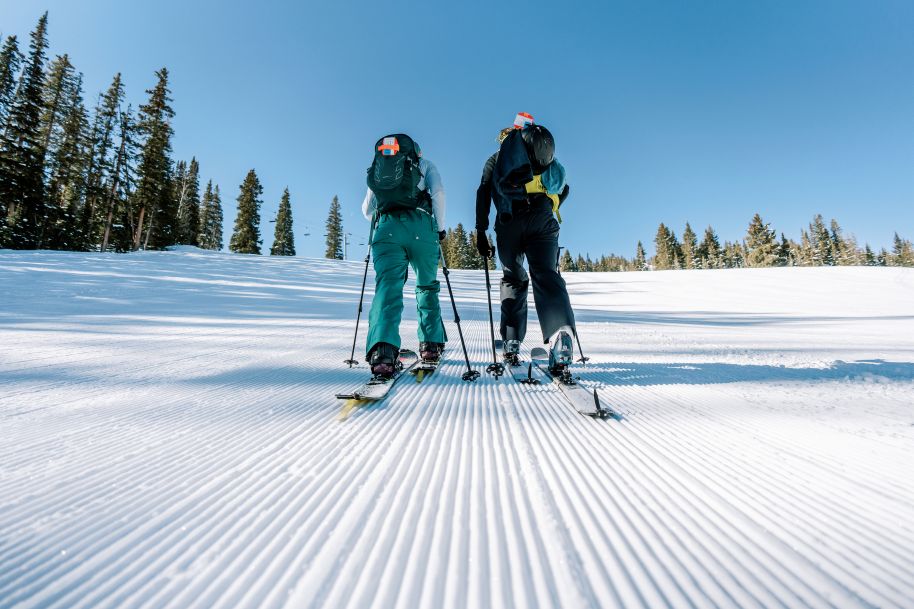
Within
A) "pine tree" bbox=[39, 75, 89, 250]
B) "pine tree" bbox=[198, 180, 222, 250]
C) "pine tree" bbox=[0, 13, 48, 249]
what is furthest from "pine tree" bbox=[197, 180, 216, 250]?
"pine tree" bbox=[0, 13, 48, 249]

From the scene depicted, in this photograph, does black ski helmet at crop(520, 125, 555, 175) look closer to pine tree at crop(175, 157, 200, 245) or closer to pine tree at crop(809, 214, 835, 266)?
pine tree at crop(175, 157, 200, 245)

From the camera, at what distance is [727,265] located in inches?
2852

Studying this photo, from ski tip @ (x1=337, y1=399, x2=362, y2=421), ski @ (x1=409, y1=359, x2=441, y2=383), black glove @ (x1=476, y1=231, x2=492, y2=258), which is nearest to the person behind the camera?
ski tip @ (x1=337, y1=399, x2=362, y2=421)

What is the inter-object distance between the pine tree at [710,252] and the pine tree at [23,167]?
282 feet

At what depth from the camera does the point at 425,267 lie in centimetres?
312

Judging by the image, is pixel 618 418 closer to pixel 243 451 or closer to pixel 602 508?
pixel 602 508

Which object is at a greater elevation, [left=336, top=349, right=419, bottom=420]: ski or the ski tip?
[left=336, top=349, right=419, bottom=420]: ski

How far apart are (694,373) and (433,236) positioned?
2.45 meters

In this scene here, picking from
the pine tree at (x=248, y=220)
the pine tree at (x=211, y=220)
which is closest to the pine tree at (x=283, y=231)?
the pine tree at (x=248, y=220)

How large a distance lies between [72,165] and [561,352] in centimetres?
4471

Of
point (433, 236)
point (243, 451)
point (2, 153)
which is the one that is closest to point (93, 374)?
point (243, 451)

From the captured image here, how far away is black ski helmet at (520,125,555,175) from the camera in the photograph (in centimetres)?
298

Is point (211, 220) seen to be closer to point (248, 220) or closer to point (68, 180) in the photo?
point (248, 220)

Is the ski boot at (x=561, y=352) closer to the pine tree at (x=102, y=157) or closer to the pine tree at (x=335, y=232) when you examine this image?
the pine tree at (x=102, y=157)
